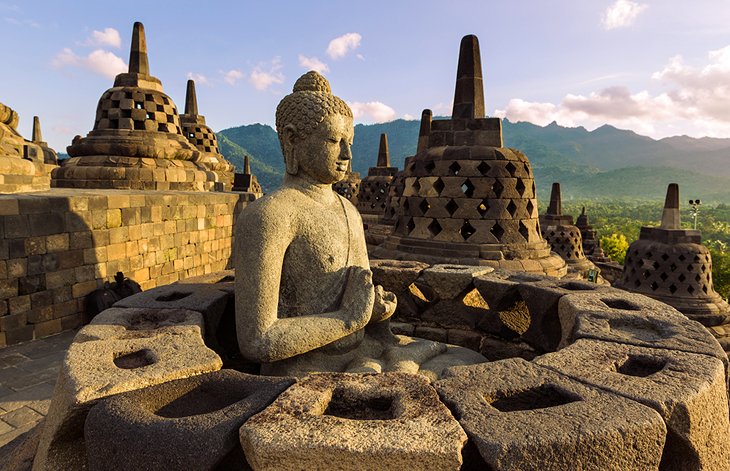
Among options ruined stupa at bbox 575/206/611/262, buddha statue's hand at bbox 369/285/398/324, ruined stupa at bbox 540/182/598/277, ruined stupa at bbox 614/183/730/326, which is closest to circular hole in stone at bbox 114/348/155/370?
buddha statue's hand at bbox 369/285/398/324

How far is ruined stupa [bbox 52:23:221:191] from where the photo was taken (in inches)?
367

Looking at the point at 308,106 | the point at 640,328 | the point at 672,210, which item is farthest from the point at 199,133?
the point at 640,328

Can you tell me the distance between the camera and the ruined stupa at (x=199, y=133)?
16808mm

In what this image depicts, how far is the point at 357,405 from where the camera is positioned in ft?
5.31

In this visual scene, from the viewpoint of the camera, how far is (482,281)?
3.34m

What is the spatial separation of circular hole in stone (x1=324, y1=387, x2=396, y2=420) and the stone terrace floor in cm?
223

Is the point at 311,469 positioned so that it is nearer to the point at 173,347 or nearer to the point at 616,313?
the point at 173,347

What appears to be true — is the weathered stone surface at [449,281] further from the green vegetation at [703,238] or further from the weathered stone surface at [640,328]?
the green vegetation at [703,238]

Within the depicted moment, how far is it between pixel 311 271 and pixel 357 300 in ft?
0.96

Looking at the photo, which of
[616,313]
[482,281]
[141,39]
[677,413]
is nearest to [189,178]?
[141,39]

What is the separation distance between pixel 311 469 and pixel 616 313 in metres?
2.02

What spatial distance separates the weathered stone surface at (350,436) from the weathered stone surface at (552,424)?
0.32ft

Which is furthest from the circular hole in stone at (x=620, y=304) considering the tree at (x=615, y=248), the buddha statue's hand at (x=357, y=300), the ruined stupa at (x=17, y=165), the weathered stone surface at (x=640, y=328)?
the tree at (x=615, y=248)

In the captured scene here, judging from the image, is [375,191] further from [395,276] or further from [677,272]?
[395,276]
